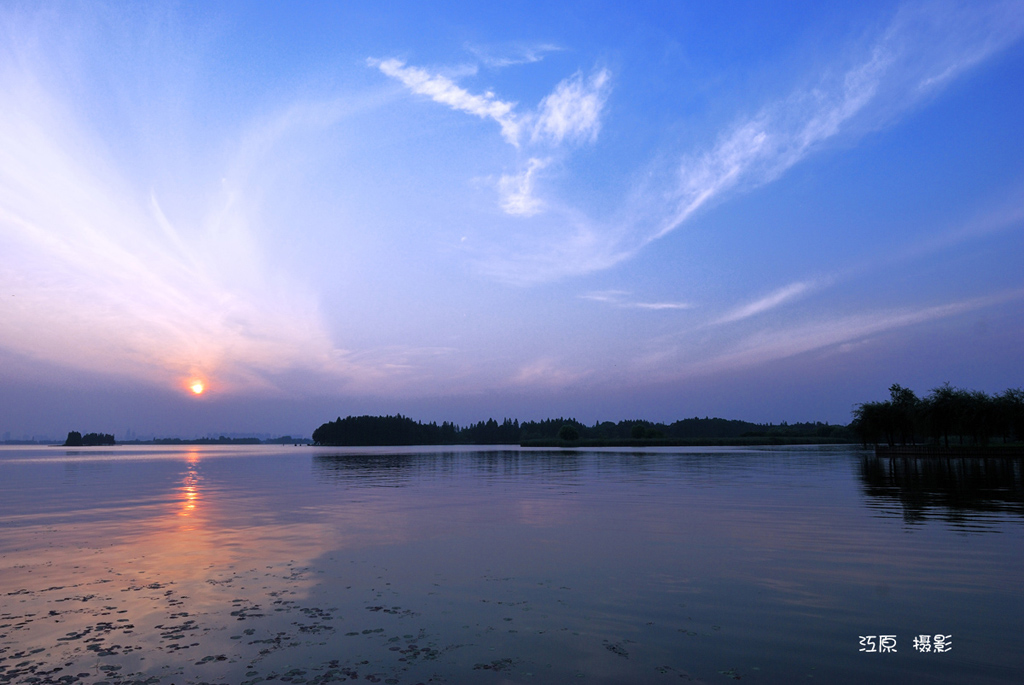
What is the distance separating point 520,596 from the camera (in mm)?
15133

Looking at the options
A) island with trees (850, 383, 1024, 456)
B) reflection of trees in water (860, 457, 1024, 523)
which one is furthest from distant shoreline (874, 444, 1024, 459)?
reflection of trees in water (860, 457, 1024, 523)

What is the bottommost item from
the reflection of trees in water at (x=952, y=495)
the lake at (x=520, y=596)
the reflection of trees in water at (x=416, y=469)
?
the reflection of trees in water at (x=416, y=469)

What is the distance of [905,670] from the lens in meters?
9.98

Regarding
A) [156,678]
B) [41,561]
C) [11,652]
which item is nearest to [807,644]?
[156,678]

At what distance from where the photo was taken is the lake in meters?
10.4

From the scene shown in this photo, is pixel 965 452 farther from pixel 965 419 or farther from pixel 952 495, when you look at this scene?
pixel 952 495

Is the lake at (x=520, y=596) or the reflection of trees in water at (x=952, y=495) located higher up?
the lake at (x=520, y=596)

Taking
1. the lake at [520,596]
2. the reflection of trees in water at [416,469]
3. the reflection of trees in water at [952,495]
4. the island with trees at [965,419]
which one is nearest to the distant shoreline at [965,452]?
the island with trees at [965,419]

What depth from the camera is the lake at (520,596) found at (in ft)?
34.0

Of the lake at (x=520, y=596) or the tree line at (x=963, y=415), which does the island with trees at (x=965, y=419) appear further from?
the lake at (x=520, y=596)

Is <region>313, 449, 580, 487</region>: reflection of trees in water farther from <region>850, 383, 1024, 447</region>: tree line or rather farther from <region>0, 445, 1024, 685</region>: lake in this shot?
<region>850, 383, 1024, 447</region>: tree line

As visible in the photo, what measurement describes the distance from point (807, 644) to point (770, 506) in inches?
979

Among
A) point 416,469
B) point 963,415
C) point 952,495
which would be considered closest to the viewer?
point 952,495

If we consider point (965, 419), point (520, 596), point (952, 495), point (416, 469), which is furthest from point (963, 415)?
point (520, 596)
